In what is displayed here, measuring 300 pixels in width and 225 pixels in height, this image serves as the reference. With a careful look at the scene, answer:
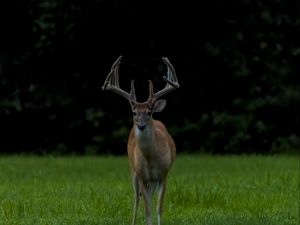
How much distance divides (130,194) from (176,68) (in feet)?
29.9

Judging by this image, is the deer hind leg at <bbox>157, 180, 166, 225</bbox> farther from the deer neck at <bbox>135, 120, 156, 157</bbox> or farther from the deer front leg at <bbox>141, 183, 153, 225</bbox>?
the deer neck at <bbox>135, 120, 156, 157</bbox>

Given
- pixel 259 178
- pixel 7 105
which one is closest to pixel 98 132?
Answer: pixel 7 105

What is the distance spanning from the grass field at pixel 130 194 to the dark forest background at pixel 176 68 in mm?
3703

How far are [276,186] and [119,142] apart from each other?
8352 mm

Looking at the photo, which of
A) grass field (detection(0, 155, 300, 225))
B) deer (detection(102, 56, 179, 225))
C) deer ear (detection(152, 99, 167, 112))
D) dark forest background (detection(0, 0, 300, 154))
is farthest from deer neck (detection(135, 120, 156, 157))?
dark forest background (detection(0, 0, 300, 154))

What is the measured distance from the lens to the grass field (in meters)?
9.37

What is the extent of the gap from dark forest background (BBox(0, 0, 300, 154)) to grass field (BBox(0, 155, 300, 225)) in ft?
12.1

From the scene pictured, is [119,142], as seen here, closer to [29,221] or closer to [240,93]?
[240,93]

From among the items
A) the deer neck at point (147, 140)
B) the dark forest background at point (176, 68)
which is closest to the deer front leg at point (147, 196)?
the deer neck at point (147, 140)

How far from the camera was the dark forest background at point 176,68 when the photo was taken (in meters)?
20.1

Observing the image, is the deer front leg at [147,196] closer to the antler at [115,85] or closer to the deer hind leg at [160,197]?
the deer hind leg at [160,197]

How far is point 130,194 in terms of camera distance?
11.4m

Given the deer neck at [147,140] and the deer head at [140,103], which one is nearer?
the deer head at [140,103]

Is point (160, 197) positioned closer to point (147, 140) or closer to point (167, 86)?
point (147, 140)
